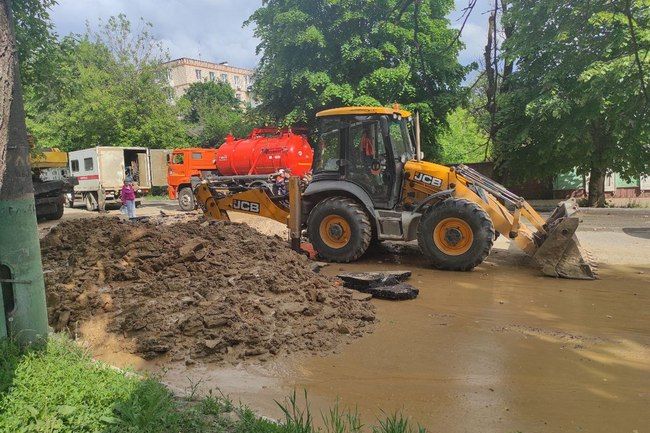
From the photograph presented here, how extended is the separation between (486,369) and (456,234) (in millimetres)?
4114

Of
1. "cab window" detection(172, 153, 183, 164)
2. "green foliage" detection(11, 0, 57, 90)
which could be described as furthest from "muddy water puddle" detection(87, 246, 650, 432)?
"cab window" detection(172, 153, 183, 164)

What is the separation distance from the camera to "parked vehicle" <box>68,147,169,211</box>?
23250mm

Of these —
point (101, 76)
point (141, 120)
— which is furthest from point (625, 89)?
point (101, 76)

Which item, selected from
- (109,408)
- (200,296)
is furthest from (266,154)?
(109,408)

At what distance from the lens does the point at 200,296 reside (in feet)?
19.1

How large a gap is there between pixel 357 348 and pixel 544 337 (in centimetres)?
195

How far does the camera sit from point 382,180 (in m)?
9.06

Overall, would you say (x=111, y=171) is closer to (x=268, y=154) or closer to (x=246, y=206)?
(x=268, y=154)

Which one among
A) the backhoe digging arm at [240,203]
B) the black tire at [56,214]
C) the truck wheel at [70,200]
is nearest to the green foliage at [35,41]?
the backhoe digging arm at [240,203]

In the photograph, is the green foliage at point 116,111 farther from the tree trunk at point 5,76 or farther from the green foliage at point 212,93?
the tree trunk at point 5,76

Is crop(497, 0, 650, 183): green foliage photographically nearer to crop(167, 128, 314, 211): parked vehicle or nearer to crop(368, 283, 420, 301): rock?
crop(167, 128, 314, 211): parked vehicle

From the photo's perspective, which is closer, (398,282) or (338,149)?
(398,282)

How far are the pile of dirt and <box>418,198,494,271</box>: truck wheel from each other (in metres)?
2.21

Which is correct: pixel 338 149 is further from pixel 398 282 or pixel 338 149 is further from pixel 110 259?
pixel 110 259
